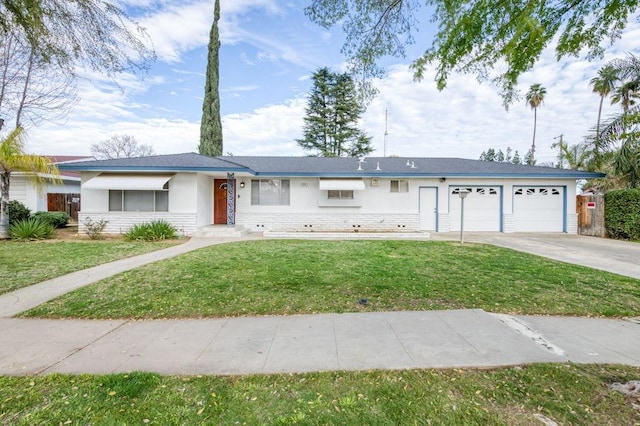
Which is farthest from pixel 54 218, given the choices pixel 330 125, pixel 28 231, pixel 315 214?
pixel 330 125

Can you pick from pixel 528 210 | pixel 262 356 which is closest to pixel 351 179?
pixel 528 210

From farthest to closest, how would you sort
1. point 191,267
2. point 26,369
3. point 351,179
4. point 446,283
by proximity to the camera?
point 351,179 → point 191,267 → point 446,283 → point 26,369

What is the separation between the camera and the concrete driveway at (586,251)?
312 inches

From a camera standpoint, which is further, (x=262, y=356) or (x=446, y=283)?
(x=446, y=283)

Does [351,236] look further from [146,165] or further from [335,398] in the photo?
[335,398]

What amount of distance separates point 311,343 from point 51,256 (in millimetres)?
9320

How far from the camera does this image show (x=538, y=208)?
612 inches

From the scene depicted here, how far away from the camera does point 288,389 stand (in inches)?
103

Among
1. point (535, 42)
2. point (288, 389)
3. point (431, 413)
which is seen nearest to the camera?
point (431, 413)

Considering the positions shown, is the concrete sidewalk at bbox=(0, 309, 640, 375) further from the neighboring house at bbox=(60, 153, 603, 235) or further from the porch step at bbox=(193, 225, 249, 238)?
the neighboring house at bbox=(60, 153, 603, 235)

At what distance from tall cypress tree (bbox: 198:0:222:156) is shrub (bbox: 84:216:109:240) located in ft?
34.4

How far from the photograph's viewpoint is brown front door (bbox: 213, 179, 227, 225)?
1571 centimetres

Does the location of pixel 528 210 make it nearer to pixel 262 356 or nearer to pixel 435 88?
pixel 435 88

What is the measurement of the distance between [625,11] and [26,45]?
835cm
